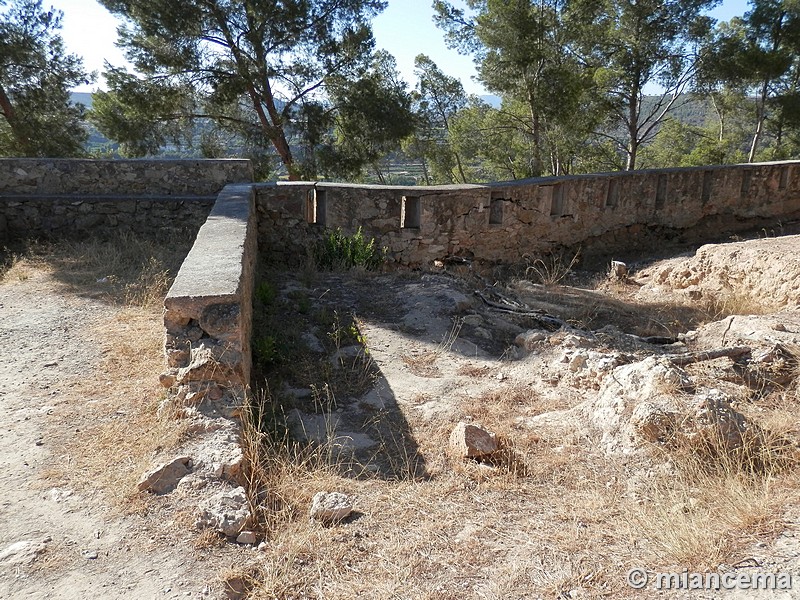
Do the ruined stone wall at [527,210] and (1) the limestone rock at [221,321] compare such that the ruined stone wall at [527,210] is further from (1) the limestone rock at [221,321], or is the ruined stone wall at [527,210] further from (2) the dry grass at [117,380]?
(1) the limestone rock at [221,321]

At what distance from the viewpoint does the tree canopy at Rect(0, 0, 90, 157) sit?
12.4 metres

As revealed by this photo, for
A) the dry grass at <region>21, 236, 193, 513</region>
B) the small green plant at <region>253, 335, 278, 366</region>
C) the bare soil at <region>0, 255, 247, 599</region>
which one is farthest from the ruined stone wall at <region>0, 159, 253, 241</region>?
the small green plant at <region>253, 335, 278, 366</region>

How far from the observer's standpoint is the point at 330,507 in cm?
258

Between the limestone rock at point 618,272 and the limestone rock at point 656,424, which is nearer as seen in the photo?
the limestone rock at point 656,424

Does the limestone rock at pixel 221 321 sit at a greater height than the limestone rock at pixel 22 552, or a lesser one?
greater

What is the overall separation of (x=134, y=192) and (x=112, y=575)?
6.10m

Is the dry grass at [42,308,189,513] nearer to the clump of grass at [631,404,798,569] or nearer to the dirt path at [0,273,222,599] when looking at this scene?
the dirt path at [0,273,222,599]

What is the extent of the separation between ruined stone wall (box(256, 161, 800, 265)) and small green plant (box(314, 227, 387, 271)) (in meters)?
0.27

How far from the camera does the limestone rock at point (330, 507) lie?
2.55m

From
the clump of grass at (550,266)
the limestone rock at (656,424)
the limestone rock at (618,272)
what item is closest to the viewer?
the limestone rock at (656,424)

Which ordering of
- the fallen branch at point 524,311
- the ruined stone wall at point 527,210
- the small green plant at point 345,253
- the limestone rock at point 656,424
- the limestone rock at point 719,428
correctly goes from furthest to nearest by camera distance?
the ruined stone wall at point 527,210
the small green plant at point 345,253
the fallen branch at point 524,311
the limestone rock at point 656,424
the limestone rock at point 719,428

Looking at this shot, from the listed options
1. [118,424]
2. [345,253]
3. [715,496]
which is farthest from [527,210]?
[118,424]

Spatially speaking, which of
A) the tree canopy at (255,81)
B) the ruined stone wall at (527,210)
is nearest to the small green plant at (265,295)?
the ruined stone wall at (527,210)

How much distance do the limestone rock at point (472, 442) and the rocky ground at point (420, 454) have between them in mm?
71
